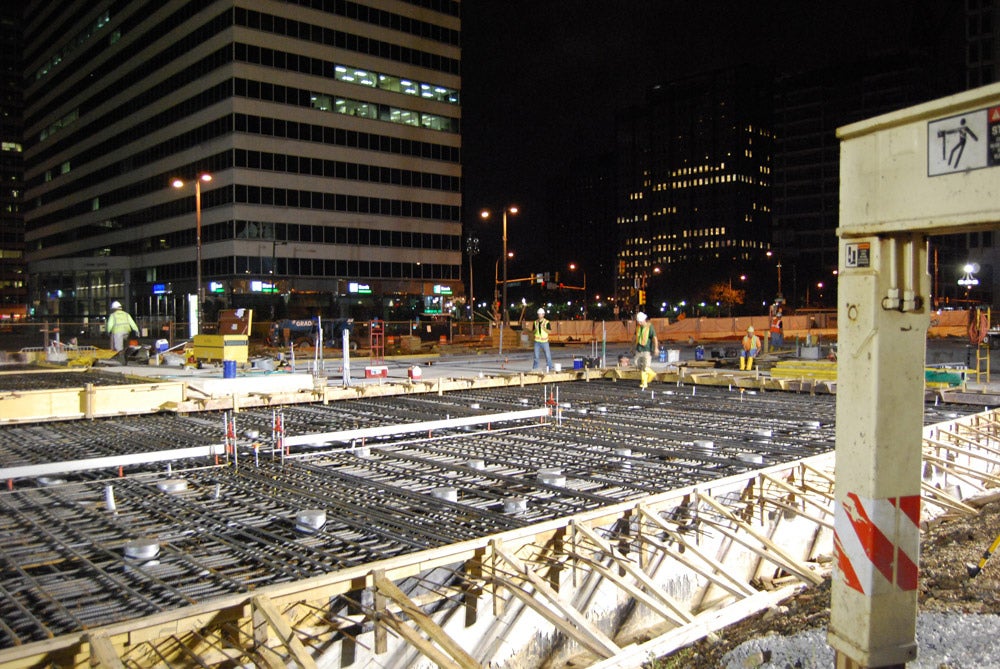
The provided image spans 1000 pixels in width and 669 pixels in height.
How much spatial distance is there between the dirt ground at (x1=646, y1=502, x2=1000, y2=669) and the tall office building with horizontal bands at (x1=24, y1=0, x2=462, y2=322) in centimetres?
6032

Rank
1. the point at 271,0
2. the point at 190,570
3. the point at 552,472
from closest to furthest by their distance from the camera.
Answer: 1. the point at 190,570
2. the point at 552,472
3. the point at 271,0

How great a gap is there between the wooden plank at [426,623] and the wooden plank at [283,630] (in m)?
0.69

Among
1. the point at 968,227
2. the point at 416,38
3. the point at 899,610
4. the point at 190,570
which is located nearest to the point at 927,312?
the point at 968,227

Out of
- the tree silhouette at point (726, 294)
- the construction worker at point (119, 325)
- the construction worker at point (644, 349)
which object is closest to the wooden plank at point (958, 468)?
the construction worker at point (644, 349)

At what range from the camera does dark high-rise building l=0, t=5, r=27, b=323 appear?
458ft

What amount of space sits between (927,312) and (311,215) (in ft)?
215

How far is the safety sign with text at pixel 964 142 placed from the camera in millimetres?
3824

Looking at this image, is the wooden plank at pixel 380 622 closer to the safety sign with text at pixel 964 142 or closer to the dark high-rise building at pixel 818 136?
the safety sign with text at pixel 964 142

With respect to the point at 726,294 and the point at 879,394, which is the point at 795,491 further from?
the point at 726,294

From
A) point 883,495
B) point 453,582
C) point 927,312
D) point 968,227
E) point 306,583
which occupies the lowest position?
point 453,582

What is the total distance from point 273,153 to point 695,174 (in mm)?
131715

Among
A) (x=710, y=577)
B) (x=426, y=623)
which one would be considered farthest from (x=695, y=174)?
(x=426, y=623)

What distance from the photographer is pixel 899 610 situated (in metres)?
4.48

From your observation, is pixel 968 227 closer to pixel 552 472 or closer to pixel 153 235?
pixel 552 472
